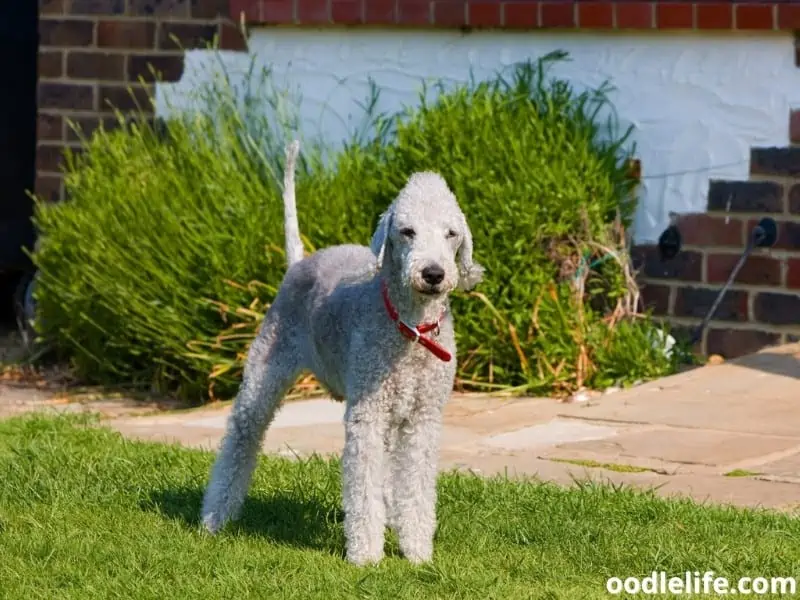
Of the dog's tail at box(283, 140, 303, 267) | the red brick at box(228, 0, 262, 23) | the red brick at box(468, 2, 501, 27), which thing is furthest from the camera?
the red brick at box(228, 0, 262, 23)

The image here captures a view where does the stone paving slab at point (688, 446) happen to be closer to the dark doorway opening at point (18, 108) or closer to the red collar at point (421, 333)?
the red collar at point (421, 333)

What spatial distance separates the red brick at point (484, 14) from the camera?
927 centimetres

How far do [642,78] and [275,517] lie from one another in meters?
4.31

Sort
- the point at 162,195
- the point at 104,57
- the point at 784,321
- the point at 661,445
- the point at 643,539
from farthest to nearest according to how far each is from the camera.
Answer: the point at 104,57
the point at 162,195
the point at 784,321
the point at 661,445
the point at 643,539

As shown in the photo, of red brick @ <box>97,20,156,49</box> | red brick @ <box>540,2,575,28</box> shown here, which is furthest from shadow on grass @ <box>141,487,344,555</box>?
red brick @ <box>97,20,156,49</box>

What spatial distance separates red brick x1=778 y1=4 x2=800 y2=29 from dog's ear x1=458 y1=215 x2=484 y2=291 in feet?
13.1

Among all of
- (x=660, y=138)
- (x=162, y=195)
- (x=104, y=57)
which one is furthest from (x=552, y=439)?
(x=104, y=57)

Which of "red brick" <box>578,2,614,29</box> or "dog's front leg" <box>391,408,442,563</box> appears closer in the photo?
"dog's front leg" <box>391,408,442,563</box>

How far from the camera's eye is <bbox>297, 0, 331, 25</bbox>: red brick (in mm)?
9719

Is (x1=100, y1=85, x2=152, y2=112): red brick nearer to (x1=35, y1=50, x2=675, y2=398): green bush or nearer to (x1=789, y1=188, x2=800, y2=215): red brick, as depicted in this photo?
(x1=35, y1=50, x2=675, y2=398): green bush

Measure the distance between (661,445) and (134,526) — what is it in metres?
2.46

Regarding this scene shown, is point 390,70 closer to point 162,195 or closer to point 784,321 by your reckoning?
point 162,195

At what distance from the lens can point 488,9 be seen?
928cm

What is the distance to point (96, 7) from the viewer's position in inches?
411
